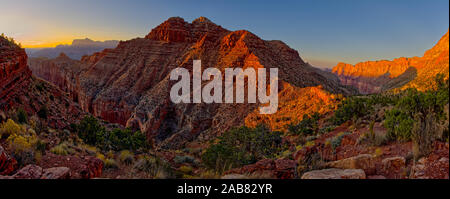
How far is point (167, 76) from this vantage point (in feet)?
129

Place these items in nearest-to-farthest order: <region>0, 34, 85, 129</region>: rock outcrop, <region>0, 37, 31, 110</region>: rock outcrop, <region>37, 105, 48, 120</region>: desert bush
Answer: <region>0, 37, 31, 110</region>: rock outcrop → <region>0, 34, 85, 129</region>: rock outcrop → <region>37, 105, 48, 120</region>: desert bush

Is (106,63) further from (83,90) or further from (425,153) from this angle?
(425,153)

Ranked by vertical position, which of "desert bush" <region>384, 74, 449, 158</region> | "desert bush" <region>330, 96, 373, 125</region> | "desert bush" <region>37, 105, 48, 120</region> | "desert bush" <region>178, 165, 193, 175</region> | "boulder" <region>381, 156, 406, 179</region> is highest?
"desert bush" <region>384, 74, 449, 158</region>

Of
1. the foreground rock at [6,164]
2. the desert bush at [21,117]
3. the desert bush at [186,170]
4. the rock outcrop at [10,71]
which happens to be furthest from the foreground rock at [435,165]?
the rock outcrop at [10,71]

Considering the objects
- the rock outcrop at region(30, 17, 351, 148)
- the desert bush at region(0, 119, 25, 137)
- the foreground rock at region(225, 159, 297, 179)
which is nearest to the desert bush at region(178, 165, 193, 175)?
the foreground rock at region(225, 159, 297, 179)

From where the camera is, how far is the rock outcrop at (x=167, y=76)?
90.7 ft

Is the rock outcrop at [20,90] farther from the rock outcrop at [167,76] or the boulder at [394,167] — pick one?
the rock outcrop at [167,76]

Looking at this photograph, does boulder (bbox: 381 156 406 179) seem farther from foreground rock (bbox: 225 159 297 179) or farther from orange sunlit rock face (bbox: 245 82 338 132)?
orange sunlit rock face (bbox: 245 82 338 132)

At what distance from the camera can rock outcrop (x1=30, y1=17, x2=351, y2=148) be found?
2766cm

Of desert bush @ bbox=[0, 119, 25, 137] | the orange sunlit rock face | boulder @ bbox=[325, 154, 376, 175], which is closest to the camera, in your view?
boulder @ bbox=[325, 154, 376, 175]

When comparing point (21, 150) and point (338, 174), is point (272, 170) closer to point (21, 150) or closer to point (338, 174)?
point (338, 174)

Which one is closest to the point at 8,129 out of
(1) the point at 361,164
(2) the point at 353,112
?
(1) the point at 361,164
